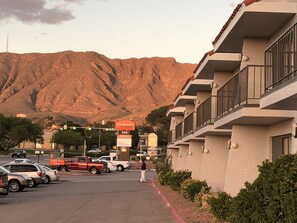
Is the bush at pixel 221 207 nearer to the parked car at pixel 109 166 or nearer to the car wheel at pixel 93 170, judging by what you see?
the car wheel at pixel 93 170

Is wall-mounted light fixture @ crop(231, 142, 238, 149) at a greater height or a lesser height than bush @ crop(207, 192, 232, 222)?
greater

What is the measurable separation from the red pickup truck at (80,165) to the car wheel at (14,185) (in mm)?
30697

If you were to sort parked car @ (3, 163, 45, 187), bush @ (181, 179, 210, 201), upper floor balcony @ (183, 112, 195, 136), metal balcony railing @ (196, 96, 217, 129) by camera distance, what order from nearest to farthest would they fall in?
bush @ (181, 179, 210, 201), metal balcony railing @ (196, 96, 217, 129), upper floor balcony @ (183, 112, 195, 136), parked car @ (3, 163, 45, 187)

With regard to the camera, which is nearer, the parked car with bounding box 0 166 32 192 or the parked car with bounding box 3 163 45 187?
the parked car with bounding box 0 166 32 192

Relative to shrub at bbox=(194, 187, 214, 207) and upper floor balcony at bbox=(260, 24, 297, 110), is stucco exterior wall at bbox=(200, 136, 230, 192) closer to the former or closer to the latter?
shrub at bbox=(194, 187, 214, 207)

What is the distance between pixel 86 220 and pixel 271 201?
31.0 feet

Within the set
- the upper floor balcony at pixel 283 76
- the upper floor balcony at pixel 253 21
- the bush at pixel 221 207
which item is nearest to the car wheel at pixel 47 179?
the upper floor balcony at pixel 253 21

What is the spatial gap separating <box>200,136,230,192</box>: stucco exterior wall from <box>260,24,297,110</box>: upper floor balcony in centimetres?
940

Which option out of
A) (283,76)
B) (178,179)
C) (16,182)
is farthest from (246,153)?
(16,182)

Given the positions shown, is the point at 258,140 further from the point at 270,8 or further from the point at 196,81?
the point at 196,81

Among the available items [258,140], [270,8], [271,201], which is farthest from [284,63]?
[271,201]

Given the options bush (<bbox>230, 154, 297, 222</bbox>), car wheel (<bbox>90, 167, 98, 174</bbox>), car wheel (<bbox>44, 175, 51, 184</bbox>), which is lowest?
car wheel (<bbox>44, 175, 51, 184</bbox>)

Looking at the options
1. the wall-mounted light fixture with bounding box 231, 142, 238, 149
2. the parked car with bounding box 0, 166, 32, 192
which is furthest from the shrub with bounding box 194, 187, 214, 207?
the parked car with bounding box 0, 166, 32, 192

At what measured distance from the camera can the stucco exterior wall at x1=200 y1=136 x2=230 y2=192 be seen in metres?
25.0
